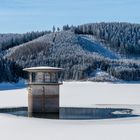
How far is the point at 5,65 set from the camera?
6093 inches

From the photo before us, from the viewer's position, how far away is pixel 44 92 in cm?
4769

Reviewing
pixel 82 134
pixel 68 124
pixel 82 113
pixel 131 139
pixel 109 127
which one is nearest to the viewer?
pixel 131 139

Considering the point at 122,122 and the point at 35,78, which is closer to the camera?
the point at 122,122

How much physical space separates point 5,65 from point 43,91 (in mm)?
108186

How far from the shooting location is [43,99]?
47.6 meters

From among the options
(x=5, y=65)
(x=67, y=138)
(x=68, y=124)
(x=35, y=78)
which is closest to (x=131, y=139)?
(x=67, y=138)

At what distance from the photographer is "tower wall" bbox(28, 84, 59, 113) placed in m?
47.3

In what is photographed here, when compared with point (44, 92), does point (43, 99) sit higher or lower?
lower

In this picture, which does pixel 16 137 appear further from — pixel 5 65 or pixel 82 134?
pixel 5 65

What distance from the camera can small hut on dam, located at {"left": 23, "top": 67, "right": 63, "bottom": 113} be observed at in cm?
4738

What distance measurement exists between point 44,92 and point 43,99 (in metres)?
0.62

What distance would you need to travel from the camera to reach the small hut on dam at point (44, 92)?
4738 centimetres

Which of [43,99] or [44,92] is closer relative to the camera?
[43,99]

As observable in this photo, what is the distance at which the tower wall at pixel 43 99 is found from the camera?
47312mm
